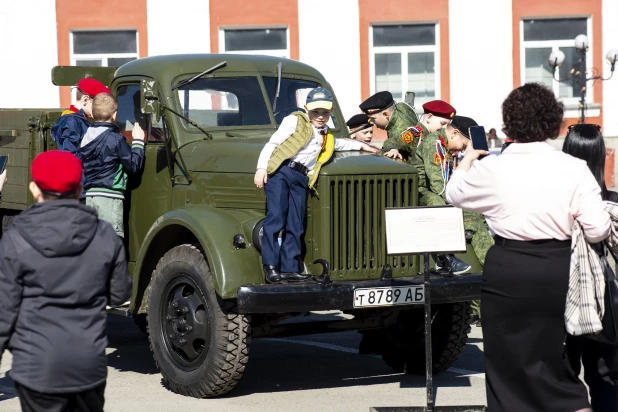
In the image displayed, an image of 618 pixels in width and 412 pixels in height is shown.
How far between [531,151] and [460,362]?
3887 mm

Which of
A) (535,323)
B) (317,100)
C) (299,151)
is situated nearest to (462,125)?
(317,100)

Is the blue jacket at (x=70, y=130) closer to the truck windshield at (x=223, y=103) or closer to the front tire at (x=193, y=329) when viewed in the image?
the truck windshield at (x=223, y=103)

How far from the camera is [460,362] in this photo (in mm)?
8734

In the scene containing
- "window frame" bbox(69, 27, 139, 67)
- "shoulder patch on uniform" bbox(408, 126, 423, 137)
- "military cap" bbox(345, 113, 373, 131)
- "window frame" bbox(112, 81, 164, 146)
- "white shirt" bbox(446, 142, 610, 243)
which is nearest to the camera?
"white shirt" bbox(446, 142, 610, 243)

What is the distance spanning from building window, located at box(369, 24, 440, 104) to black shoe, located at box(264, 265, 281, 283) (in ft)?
59.0

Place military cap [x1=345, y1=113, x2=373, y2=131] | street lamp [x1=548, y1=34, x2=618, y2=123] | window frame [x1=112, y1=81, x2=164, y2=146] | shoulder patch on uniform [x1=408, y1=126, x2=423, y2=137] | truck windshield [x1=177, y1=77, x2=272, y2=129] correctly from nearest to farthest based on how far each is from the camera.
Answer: window frame [x1=112, y1=81, x2=164, y2=146] → truck windshield [x1=177, y1=77, x2=272, y2=129] → shoulder patch on uniform [x1=408, y1=126, x2=423, y2=137] → military cap [x1=345, y1=113, x2=373, y2=131] → street lamp [x1=548, y1=34, x2=618, y2=123]

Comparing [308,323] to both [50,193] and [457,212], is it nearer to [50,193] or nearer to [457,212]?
[457,212]

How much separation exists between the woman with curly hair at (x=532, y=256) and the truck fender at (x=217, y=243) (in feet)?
7.01

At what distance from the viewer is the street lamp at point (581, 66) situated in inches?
932

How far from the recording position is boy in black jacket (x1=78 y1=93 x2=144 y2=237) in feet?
26.5

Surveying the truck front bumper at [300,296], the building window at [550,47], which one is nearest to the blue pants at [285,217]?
the truck front bumper at [300,296]

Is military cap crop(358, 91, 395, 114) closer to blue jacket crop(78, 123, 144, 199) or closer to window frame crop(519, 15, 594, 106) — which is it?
blue jacket crop(78, 123, 144, 199)

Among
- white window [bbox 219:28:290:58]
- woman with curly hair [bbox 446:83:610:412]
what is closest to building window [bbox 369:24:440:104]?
white window [bbox 219:28:290:58]

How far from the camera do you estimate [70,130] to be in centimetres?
845
